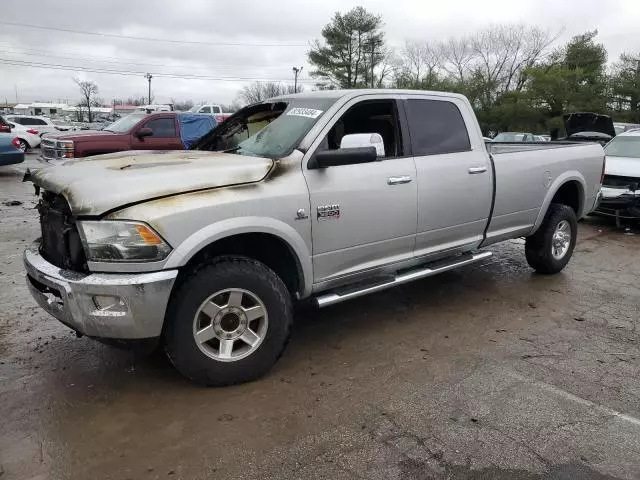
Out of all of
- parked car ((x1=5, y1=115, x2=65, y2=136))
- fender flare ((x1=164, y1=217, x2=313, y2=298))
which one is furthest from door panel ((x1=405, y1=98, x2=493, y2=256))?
parked car ((x1=5, y1=115, x2=65, y2=136))

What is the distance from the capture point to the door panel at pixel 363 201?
3725 millimetres

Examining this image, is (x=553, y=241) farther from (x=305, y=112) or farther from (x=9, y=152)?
(x=9, y=152)

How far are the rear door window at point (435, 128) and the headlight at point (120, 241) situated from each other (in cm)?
231

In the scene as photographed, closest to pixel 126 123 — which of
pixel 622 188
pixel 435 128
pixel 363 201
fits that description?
pixel 435 128

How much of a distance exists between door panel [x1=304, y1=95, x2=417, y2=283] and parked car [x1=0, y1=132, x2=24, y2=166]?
42.5 ft

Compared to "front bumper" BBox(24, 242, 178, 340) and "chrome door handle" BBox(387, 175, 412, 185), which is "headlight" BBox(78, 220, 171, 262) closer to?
"front bumper" BBox(24, 242, 178, 340)

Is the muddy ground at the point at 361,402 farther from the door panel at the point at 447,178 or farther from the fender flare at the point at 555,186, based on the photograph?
the fender flare at the point at 555,186

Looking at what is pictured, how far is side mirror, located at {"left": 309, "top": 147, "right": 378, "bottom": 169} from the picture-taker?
3566 mm

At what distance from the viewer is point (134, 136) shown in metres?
11.9

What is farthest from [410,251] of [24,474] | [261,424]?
[24,474]

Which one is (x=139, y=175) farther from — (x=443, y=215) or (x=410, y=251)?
(x=443, y=215)

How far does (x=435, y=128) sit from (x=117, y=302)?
9.79 ft

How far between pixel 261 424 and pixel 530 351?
219 centimetres

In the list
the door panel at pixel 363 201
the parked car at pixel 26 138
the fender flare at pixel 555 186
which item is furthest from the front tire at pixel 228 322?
the parked car at pixel 26 138
